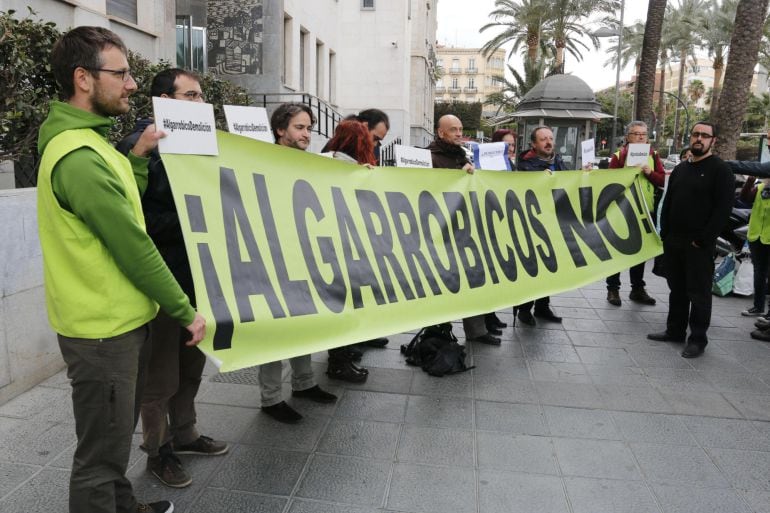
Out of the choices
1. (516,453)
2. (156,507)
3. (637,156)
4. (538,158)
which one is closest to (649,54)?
(637,156)

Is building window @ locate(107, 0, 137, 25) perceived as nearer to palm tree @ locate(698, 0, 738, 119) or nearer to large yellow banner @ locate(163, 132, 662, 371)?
large yellow banner @ locate(163, 132, 662, 371)

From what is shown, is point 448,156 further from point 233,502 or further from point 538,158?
point 233,502

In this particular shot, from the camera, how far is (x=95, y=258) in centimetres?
216

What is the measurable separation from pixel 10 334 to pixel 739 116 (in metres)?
12.1

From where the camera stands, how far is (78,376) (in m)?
2.22

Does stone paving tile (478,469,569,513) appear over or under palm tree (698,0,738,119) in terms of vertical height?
under

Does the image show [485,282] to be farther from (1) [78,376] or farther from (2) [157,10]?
(2) [157,10]

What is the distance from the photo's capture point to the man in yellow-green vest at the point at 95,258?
2.09m

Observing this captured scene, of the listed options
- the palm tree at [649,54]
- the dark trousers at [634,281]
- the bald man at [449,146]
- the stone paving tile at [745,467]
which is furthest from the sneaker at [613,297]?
the palm tree at [649,54]

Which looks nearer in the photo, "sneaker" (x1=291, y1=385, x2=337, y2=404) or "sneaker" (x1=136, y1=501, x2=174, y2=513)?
"sneaker" (x1=136, y1=501, x2=174, y2=513)

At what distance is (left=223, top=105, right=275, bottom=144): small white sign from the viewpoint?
3.55 meters

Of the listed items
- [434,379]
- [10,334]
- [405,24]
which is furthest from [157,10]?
[405,24]

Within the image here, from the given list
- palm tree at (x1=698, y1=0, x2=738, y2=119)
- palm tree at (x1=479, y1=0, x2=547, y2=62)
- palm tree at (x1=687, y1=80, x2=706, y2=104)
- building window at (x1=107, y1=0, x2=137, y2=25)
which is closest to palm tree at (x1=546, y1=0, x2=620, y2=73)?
palm tree at (x1=479, y1=0, x2=547, y2=62)

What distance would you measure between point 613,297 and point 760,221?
1719 millimetres
